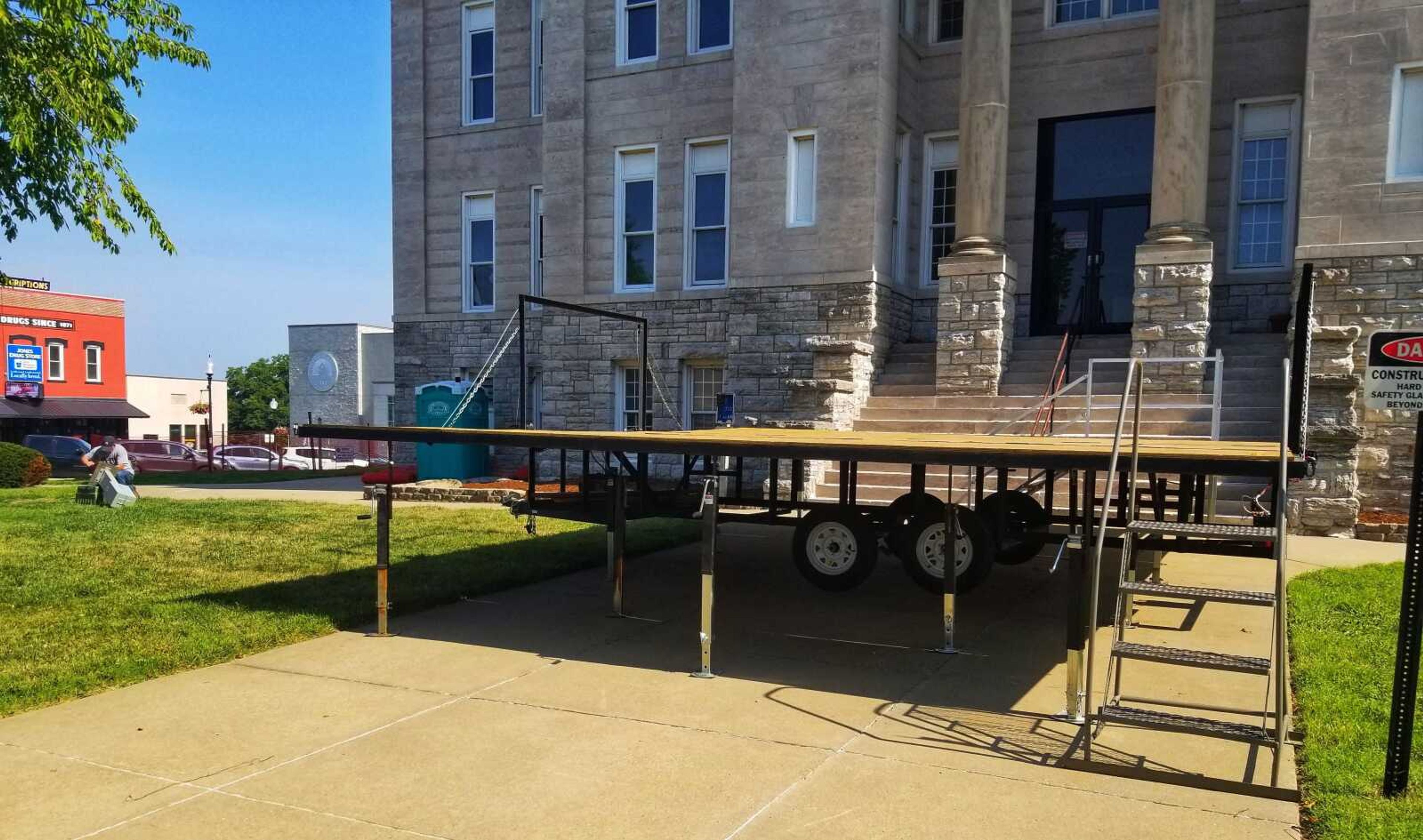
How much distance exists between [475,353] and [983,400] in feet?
40.0

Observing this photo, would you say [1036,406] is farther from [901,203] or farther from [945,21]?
[945,21]

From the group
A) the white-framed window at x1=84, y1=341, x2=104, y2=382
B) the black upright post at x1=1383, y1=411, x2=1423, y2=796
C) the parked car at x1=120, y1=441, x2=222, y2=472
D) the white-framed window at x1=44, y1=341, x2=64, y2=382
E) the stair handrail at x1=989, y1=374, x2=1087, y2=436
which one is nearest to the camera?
the black upright post at x1=1383, y1=411, x2=1423, y2=796

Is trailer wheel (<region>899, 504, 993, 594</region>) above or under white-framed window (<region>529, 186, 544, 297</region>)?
under

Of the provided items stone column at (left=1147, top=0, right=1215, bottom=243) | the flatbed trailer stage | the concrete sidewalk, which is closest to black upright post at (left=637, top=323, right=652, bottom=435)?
the flatbed trailer stage

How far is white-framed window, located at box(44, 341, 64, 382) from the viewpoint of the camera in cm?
4503

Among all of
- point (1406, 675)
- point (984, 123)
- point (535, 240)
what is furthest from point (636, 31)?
point (1406, 675)

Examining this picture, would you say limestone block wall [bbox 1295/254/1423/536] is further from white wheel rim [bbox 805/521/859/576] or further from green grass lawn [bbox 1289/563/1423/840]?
white wheel rim [bbox 805/521/859/576]

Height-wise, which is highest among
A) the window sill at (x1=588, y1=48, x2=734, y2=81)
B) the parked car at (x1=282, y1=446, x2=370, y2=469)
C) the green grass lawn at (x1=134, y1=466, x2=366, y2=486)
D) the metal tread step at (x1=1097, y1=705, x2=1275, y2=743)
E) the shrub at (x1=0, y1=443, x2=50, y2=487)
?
the window sill at (x1=588, y1=48, x2=734, y2=81)

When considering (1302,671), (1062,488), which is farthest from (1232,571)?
(1302,671)

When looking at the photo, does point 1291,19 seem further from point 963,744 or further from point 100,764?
point 100,764

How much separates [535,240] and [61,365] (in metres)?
35.0

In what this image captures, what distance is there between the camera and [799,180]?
58.5 feet

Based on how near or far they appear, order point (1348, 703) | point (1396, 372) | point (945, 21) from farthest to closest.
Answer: point (945, 21) < point (1348, 703) < point (1396, 372)

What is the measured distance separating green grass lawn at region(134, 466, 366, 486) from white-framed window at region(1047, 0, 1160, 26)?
58.5ft
